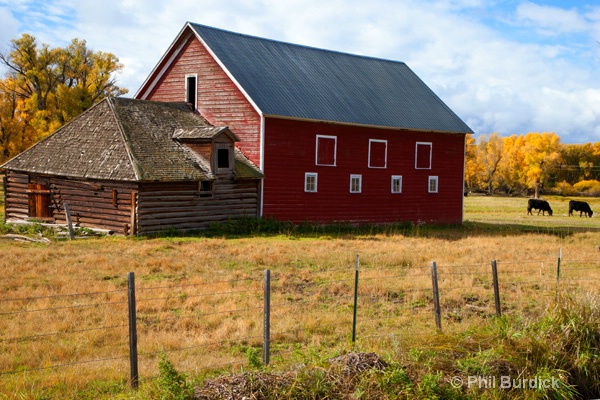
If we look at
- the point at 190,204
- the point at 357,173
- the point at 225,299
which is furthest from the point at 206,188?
the point at 225,299

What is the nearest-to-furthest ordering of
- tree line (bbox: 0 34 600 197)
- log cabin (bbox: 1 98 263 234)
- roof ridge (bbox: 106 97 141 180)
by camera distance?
roof ridge (bbox: 106 97 141 180), log cabin (bbox: 1 98 263 234), tree line (bbox: 0 34 600 197)

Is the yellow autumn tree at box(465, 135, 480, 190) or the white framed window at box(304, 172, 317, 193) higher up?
the yellow autumn tree at box(465, 135, 480, 190)

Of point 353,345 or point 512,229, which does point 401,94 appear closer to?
point 512,229

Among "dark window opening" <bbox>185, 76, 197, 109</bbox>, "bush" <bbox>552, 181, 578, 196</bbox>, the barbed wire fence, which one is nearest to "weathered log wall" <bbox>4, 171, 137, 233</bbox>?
"dark window opening" <bbox>185, 76, 197, 109</bbox>

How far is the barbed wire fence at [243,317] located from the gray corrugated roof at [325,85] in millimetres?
15133

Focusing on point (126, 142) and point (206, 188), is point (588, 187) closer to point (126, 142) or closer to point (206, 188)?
point (206, 188)

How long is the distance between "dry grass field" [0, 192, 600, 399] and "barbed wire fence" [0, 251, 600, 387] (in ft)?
0.13

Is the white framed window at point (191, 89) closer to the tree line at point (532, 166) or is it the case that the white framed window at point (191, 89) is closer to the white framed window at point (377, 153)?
the white framed window at point (377, 153)

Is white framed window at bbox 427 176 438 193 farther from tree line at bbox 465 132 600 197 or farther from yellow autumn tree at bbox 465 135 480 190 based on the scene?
yellow autumn tree at bbox 465 135 480 190

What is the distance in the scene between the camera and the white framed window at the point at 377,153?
114ft

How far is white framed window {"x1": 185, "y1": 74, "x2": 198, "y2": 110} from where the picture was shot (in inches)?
1316

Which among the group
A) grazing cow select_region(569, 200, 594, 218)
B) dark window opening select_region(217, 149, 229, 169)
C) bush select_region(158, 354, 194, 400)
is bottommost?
bush select_region(158, 354, 194, 400)

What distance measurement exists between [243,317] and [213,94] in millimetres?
21027

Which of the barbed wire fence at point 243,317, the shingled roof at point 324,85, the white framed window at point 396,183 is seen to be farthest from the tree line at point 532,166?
the barbed wire fence at point 243,317
